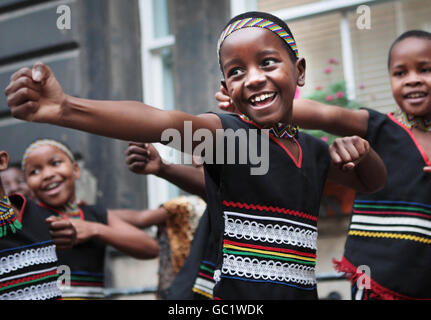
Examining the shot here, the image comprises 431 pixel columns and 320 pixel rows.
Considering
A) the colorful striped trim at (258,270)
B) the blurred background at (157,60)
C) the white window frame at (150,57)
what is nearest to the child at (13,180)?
the blurred background at (157,60)

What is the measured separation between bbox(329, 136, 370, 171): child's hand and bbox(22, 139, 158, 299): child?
163 centimetres

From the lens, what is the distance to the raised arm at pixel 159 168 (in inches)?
103

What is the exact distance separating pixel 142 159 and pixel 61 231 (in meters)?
0.55

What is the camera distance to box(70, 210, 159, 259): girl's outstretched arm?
3211 millimetres

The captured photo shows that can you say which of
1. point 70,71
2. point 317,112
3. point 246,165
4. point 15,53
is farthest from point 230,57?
point 15,53

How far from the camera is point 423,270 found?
2539 mm

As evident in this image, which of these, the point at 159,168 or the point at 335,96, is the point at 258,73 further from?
the point at 335,96

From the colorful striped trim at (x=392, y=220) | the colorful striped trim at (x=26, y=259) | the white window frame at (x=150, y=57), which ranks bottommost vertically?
the colorful striped trim at (x=26, y=259)

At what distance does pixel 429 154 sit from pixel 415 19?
2416 millimetres

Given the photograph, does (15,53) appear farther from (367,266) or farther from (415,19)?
(367,266)

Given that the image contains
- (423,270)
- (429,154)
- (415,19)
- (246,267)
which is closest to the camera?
(246,267)

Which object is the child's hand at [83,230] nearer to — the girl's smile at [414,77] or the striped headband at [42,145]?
the striped headband at [42,145]

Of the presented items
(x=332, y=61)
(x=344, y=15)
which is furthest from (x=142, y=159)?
(x=344, y=15)

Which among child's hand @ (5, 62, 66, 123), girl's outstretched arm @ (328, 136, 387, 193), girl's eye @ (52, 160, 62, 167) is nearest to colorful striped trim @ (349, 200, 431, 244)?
girl's outstretched arm @ (328, 136, 387, 193)
